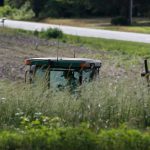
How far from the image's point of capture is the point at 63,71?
13773 mm

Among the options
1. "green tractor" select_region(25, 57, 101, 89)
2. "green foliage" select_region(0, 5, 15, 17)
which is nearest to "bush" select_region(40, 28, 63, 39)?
"green tractor" select_region(25, 57, 101, 89)

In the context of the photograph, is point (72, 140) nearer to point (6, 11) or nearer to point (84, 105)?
point (84, 105)

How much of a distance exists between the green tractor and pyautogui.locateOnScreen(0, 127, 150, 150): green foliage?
312 cm

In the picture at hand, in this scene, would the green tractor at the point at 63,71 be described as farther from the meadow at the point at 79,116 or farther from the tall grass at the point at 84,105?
the tall grass at the point at 84,105

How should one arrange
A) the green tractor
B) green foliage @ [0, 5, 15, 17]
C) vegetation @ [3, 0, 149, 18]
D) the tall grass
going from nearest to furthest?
the tall grass < the green tractor < vegetation @ [3, 0, 149, 18] < green foliage @ [0, 5, 15, 17]

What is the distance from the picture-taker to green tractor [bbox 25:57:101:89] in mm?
13445

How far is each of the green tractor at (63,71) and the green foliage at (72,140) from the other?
10.2 ft

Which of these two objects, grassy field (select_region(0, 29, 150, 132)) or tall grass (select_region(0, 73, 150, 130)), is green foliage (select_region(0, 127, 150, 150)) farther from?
tall grass (select_region(0, 73, 150, 130))

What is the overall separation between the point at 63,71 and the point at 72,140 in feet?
12.8

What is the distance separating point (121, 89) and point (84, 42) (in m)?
34.9

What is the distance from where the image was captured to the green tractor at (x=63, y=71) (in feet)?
44.1

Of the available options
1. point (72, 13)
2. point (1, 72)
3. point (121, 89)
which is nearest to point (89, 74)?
point (121, 89)

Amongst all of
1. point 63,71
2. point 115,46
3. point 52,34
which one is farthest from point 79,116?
point 52,34

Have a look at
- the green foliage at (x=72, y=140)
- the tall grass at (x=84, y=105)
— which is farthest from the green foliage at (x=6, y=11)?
the green foliage at (x=72, y=140)
